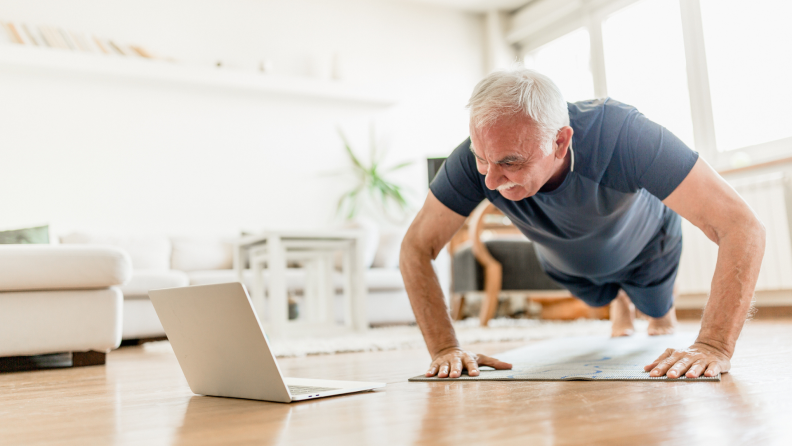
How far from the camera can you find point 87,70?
4.53 metres

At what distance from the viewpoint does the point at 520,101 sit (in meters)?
1.19

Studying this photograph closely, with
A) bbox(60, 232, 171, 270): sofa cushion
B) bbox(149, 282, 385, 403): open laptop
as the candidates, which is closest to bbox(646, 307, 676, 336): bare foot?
bbox(149, 282, 385, 403): open laptop

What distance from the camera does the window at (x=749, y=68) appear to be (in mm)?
4090

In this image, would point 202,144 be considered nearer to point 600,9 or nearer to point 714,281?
point 600,9

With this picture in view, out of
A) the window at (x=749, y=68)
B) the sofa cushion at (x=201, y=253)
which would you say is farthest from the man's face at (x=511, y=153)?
the window at (x=749, y=68)

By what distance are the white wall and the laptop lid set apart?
11.5 ft

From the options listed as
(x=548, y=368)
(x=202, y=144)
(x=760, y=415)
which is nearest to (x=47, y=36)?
(x=202, y=144)

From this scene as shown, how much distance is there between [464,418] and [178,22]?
16.3ft

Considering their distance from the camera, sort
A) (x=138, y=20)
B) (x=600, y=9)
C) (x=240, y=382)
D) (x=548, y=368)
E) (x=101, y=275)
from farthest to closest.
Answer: (x=600, y=9)
(x=138, y=20)
(x=101, y=275)
(x=548, y=368)
(x=240, y=382)

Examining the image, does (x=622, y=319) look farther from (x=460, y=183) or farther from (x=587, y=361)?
(x=460, y=183)

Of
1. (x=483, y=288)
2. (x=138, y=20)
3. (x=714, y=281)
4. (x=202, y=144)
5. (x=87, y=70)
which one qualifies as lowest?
(x=483, y=288)

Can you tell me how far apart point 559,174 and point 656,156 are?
23 cm

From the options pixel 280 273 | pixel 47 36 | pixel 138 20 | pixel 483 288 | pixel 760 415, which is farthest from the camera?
pixel 138 20

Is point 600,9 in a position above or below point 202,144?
above
